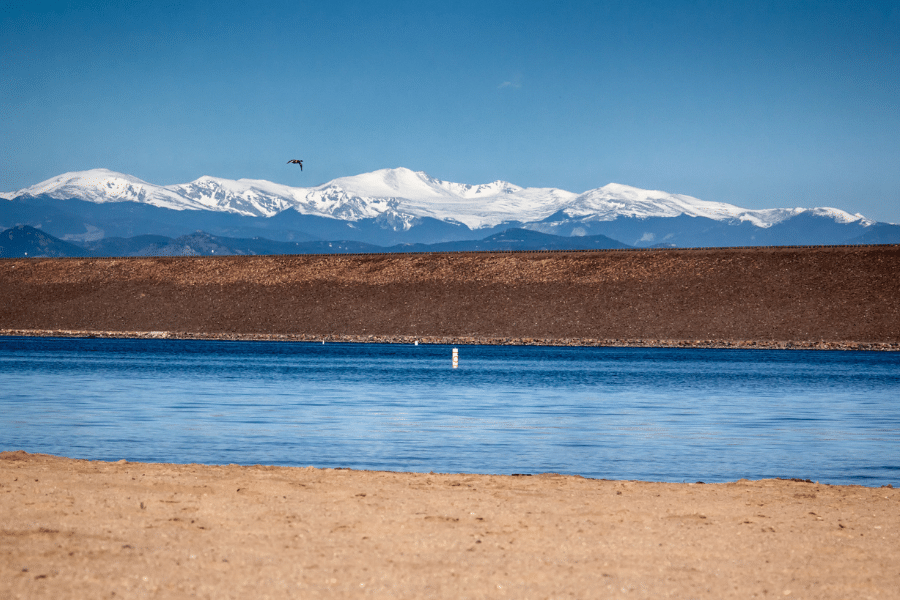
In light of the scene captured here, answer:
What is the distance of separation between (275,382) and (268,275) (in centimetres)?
5836

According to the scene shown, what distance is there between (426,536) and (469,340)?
208 ft

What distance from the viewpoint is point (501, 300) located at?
79.6 m

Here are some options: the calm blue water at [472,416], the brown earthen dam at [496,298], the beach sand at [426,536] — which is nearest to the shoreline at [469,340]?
the brown earthen dam at [496,298]

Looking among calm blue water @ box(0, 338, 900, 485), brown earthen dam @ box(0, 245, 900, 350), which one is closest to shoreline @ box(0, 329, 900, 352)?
brown earthen dam @ box(0, 245, 900, 350)

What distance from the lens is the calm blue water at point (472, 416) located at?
16.7 meters

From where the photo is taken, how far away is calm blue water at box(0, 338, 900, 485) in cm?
1669

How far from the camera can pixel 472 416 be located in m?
24.0

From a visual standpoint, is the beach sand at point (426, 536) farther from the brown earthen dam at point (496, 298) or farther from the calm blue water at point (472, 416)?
the brown earthen dam at point (496, 298)

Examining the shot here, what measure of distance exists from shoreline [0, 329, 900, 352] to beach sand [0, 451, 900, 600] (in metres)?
56.4

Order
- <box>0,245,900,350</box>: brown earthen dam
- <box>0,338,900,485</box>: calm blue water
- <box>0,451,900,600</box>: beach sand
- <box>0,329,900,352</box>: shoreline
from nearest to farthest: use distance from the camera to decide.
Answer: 1. <box>0,451,900,600</box>: beach sand
2. <box>0,338,900,485</box>: calm blue water
3. <box>0,329,900,352</box>: shoreline
4. <box>0,245,900,350</box>: brown earthen dam

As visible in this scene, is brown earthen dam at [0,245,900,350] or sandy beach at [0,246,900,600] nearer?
sandy beach at [0,246,900,600]

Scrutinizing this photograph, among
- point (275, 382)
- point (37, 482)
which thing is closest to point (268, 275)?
point (275, 382)

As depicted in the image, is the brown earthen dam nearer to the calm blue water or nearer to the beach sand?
the calm blue water

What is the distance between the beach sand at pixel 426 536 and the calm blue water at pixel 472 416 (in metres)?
2.73
